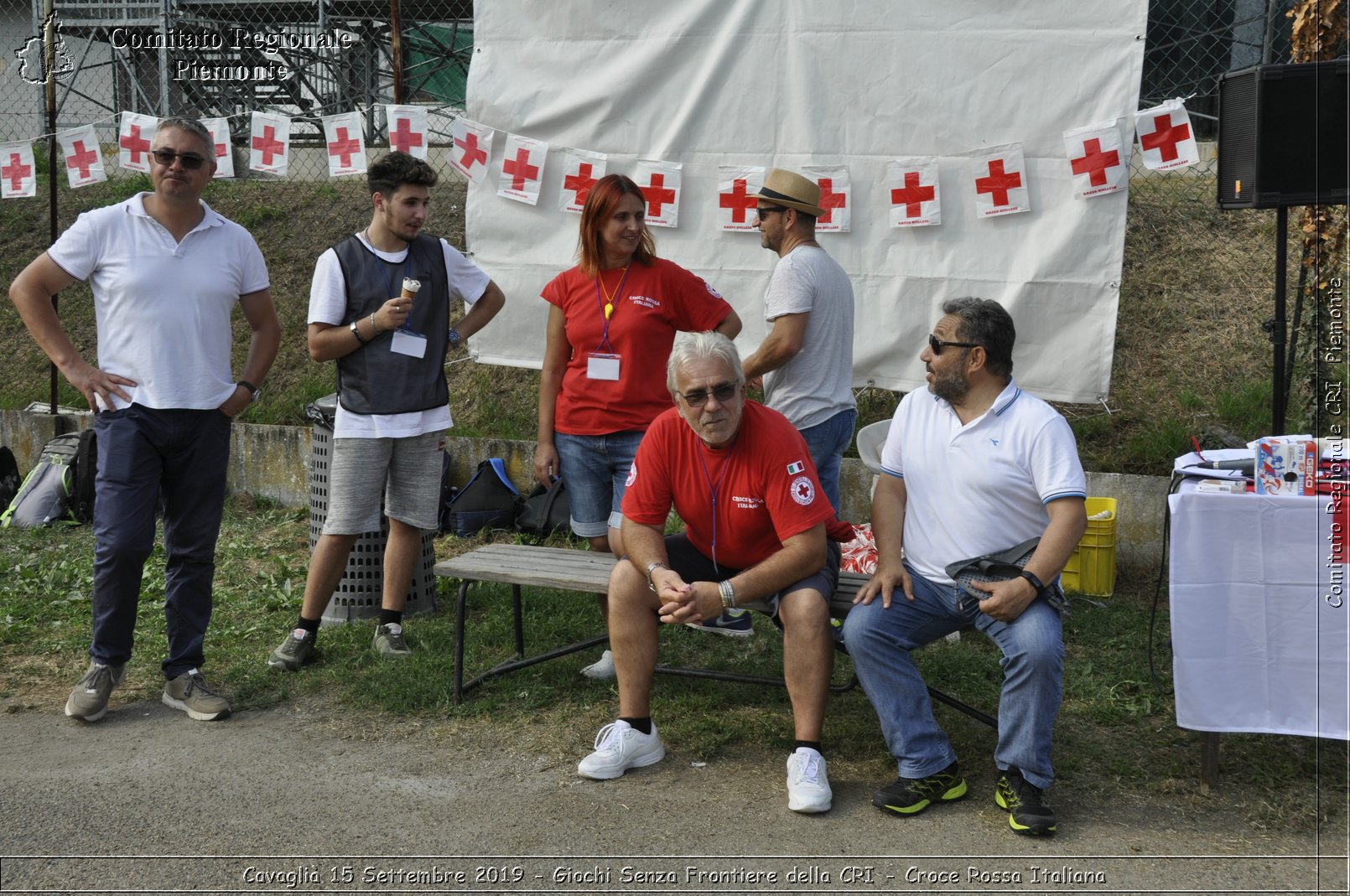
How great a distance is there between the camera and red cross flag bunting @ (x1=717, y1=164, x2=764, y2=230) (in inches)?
247

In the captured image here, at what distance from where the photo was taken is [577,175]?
6598mm

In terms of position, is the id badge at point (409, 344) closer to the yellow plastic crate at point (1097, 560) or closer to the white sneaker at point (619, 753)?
the white sneaker at point (619, 753)

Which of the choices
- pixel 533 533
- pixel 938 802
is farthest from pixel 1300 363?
pixel 533 533

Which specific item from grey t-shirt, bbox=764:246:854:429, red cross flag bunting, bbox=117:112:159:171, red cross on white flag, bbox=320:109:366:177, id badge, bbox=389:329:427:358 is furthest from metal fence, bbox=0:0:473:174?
grey t-shirt, bbox=764:246:854:429

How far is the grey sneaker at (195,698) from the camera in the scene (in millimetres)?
4270

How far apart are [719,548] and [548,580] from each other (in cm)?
65

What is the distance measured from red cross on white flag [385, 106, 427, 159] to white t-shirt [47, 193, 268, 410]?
2.56 meters

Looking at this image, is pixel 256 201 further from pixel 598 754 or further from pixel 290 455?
pixel 598 754

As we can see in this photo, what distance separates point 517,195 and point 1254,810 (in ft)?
15.2

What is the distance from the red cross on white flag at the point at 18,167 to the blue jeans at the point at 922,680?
254 inches

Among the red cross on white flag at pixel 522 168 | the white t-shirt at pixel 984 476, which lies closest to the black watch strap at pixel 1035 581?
the white t-shirt at pixel 984 476

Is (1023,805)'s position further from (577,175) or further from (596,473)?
(577,175)

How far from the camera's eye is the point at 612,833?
132 inches

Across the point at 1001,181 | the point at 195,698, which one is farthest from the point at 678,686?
the point at 1001,181
